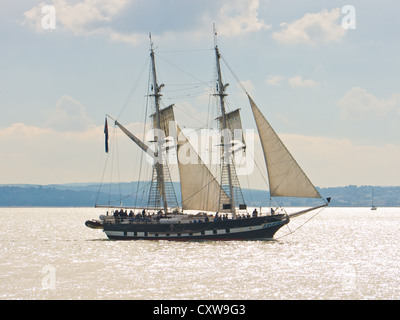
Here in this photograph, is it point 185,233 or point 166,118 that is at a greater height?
point 166,118

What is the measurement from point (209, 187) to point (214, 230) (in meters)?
6.20

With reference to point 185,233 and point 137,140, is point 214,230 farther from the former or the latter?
point 137,140

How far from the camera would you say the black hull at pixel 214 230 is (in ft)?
209

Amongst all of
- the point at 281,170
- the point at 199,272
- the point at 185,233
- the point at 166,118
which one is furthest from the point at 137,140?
the point at 199,272

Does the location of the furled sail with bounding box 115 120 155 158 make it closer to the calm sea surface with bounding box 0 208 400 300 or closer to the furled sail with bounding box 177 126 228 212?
the furled sail with bounding box 177 126 228 212

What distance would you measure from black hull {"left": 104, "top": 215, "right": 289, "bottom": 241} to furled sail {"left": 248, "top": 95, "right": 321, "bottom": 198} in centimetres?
592

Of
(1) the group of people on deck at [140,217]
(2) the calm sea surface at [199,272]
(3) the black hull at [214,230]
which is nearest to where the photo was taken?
(2) the calm sea surface at [199,272]

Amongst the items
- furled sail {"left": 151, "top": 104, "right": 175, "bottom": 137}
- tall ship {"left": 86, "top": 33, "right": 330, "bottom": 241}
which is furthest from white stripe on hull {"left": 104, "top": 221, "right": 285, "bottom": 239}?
furled sail {"left": 151, "top": 104, "right": 175, "bottom": 137}

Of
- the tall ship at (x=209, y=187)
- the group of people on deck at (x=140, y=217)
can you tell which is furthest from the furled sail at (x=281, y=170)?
the group of people on deck at (x=140, y=217)

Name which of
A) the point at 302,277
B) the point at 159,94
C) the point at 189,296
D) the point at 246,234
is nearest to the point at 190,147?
the point at 159,94

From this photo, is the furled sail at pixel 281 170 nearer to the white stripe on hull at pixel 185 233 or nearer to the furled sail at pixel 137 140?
the white stripe on hull at pixel 185 233

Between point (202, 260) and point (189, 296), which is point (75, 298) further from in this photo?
point (202, 260)

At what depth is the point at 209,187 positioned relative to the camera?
68250mm
